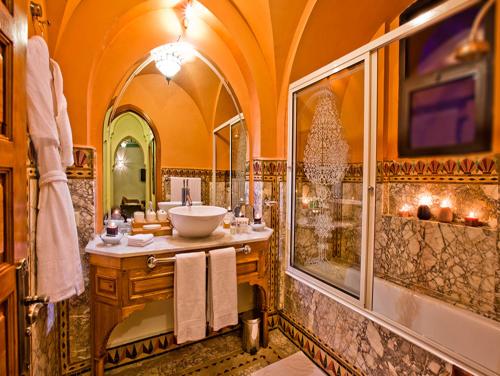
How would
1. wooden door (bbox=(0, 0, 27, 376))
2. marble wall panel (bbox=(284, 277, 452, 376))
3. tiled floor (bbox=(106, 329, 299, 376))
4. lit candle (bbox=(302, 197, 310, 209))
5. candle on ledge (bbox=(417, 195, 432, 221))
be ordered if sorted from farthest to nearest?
lit candle (bbox=(302, 197, 310, 209)) < candle on ledge (bbox=(417, 195, 432, 221)) < tiled floor (bbox=(106, 329, 299, 376)) < marble wall panel (bbox=(284, 277, 452, 376)) < wooden door (bbox=(0, 0, 27, 376))

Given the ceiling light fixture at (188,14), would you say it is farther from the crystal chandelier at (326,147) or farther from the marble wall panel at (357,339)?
the marble wall panel at (357,339)

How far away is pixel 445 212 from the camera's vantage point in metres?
1.93

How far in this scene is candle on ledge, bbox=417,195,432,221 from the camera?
2.04 m

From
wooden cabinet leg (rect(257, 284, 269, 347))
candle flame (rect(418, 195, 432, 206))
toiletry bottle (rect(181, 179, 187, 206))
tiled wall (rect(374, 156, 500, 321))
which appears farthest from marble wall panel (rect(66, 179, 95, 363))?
candle flame (rect(418, 195, 432, 206))

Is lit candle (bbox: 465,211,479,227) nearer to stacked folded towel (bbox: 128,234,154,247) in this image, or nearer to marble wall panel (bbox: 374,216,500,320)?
marble wall panel (bbox: 374,216,500,320)

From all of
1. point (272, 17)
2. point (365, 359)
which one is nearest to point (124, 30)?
point (272, 17)

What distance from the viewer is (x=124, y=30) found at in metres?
1.94

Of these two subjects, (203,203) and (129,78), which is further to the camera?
(203,203)

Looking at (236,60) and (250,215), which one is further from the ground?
(236,60)

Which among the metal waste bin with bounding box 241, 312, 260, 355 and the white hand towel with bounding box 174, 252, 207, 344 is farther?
the metal waste bin with bounding box 241, 312, 260, 355

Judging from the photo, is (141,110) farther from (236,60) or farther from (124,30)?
(236,60)

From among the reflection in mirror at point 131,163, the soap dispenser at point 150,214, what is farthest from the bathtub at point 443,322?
the reflection in mirror at point 131,163

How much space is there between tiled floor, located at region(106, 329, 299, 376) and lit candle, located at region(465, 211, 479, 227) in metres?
1.63

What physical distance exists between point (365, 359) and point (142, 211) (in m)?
1.92
